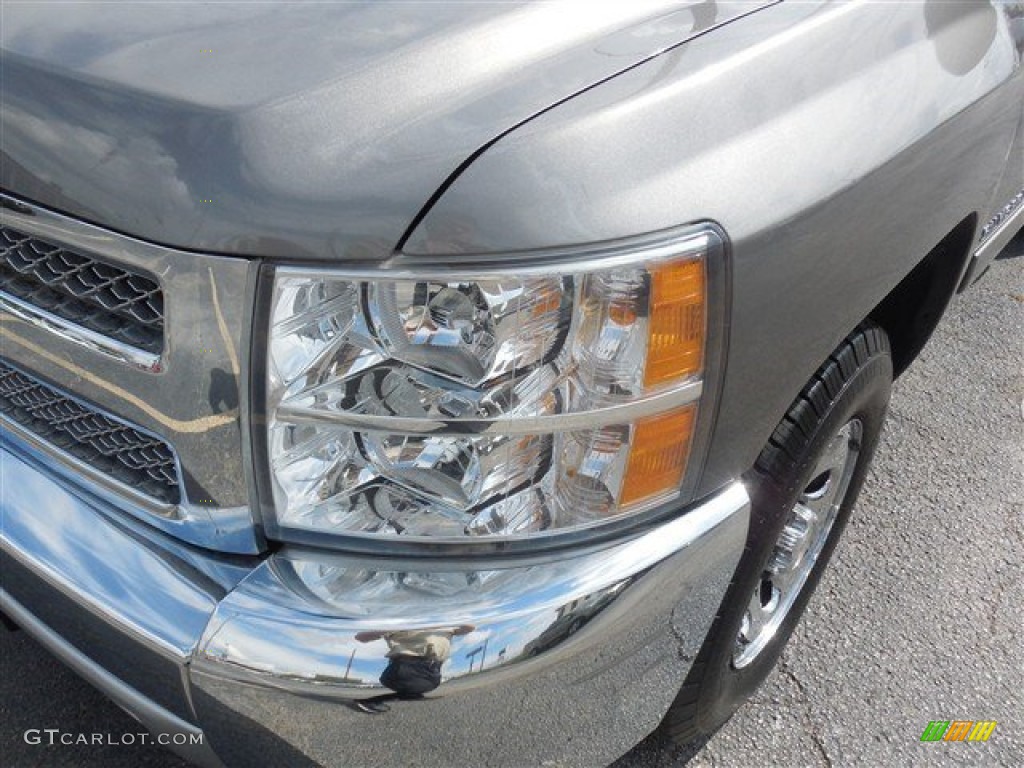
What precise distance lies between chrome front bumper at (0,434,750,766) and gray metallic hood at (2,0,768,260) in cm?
45

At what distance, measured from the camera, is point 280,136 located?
3.99 ft

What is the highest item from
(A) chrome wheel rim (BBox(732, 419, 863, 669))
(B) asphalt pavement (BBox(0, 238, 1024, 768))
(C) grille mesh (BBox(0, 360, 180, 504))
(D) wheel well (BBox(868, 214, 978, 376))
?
(C) grille mesh (BBox(0, 360, 180, 504))

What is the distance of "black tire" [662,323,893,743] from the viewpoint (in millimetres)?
1606

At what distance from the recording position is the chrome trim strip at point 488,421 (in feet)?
4.00

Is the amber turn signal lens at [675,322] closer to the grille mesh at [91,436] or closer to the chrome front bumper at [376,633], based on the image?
the chrome front bumper at [376,633]

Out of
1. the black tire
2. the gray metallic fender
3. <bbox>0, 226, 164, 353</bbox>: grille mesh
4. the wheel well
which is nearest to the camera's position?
the gray metallic fender

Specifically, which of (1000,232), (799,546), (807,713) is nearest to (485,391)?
(799,546)

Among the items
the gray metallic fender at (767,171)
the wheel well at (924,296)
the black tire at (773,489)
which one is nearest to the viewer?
the gray metallic fender at (767,171)

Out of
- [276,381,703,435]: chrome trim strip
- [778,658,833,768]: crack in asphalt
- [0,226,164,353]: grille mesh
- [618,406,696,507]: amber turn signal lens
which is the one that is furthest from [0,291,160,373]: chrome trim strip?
[778,658,833,768]: crack in asphalt

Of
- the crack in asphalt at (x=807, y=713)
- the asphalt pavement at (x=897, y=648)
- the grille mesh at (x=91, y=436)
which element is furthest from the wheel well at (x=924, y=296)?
the grille mesh at (x=91, y=436)

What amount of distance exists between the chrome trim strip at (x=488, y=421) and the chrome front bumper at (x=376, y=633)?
19 cm

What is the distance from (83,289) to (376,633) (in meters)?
0.66

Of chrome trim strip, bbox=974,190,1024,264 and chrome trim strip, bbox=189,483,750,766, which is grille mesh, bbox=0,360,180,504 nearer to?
chrome trim strip, bbox=189,483,750,766

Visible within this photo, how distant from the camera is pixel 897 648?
2.28 m
